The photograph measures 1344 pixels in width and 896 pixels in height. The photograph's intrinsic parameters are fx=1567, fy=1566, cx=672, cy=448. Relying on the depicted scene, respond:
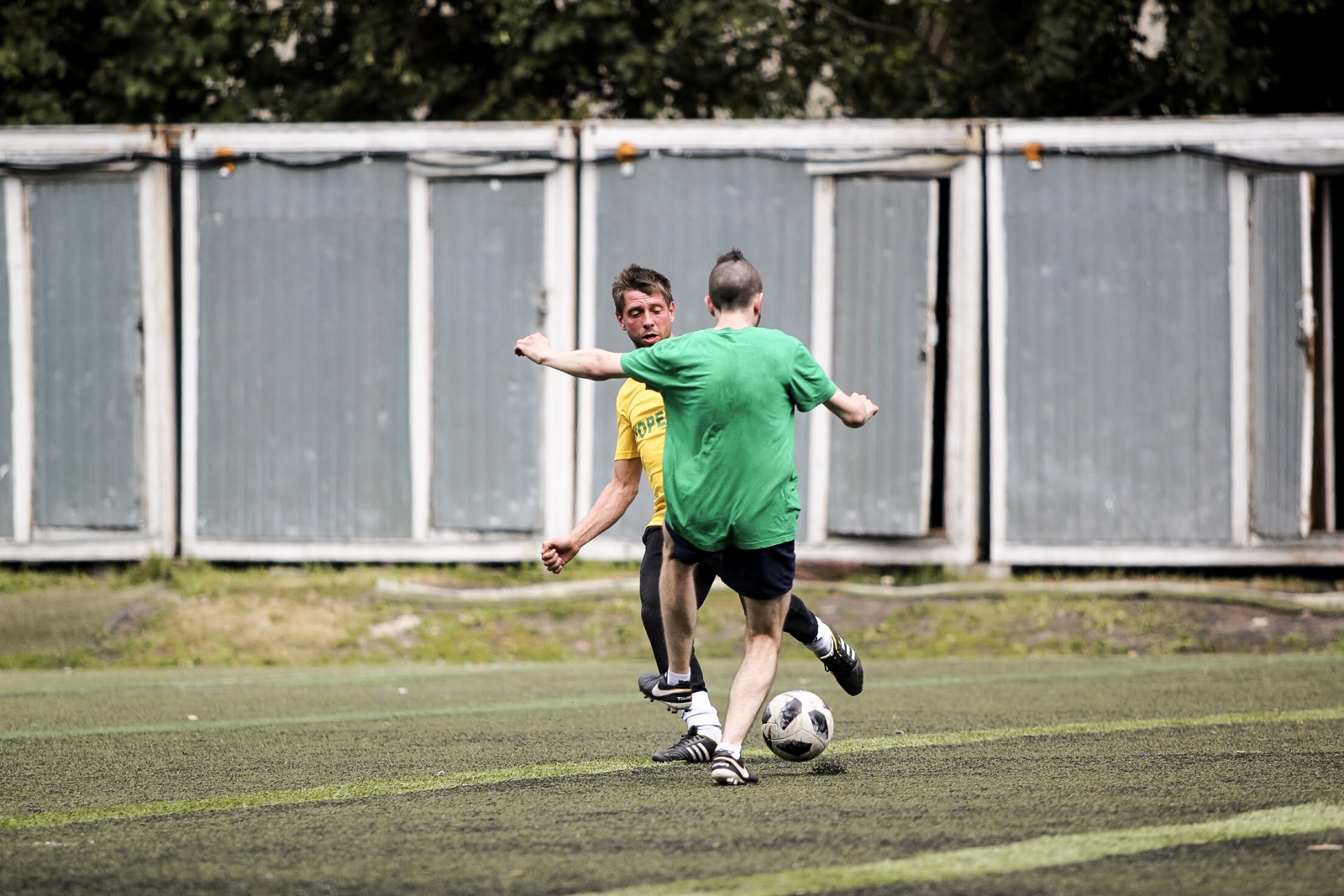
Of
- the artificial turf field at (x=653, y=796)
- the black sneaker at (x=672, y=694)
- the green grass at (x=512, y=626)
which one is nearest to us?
the artificial turf field at (x=653, y=796)

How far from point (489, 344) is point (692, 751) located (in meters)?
6.96

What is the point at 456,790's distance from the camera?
467 centimetres

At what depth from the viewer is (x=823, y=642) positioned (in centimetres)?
565

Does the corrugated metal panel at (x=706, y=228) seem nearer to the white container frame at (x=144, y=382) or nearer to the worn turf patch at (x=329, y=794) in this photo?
the white container frame at (x=144, y=382)

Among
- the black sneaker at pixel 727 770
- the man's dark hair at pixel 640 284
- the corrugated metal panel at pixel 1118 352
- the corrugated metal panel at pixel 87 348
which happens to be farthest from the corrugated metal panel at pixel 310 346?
the black sneaker at pixel 727 770

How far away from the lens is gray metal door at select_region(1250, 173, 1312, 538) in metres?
11.2

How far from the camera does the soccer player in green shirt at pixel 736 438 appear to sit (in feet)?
15.5

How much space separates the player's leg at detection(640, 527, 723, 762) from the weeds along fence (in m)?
5.82

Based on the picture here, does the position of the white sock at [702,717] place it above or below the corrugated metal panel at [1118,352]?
below

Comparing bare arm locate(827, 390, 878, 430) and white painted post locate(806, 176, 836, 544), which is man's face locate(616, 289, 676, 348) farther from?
white painted post locate(806, 176, 836, 544)

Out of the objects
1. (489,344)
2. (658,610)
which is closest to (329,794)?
(658,610)

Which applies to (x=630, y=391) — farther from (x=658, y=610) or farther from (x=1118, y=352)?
(x=1118, y=352)

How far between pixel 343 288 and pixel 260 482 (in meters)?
1.59

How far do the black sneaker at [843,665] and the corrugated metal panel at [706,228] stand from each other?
223 inches
